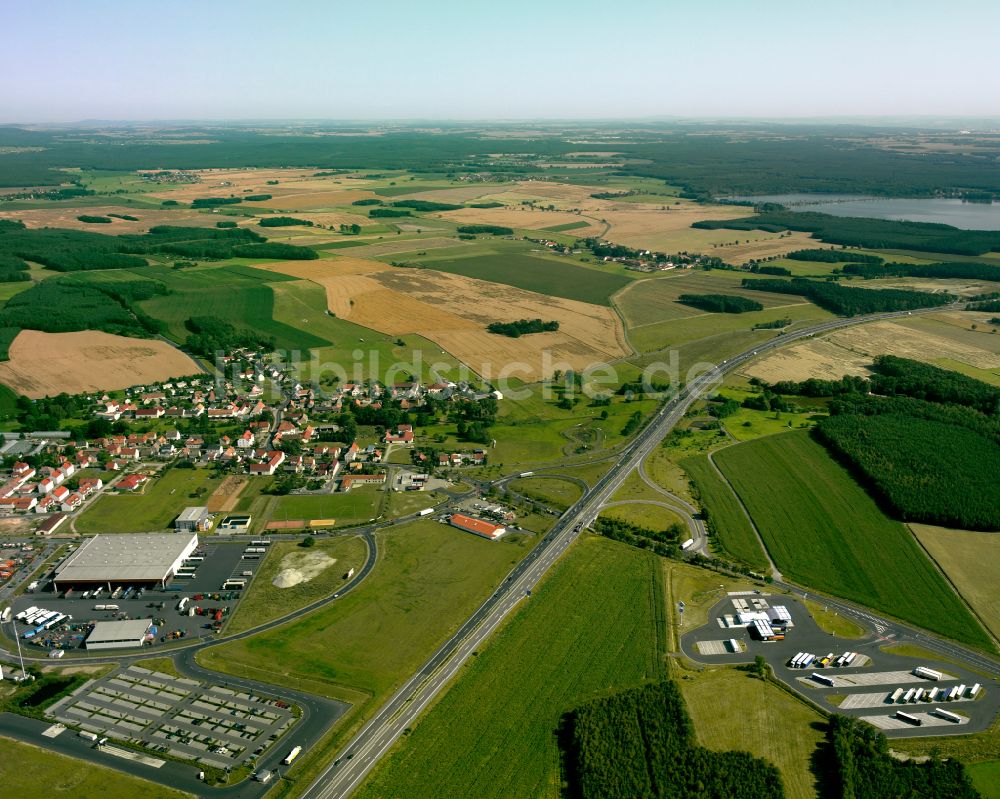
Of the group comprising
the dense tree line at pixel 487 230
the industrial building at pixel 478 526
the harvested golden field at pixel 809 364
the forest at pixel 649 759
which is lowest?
the forest at pixel 649 759

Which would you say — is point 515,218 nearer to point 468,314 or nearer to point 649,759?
point 468,314

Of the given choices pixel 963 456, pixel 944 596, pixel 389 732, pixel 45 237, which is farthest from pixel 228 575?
pixel 45 237

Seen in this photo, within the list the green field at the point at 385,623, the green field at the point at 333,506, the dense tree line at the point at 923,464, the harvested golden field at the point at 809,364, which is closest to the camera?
the green field at the point at 385,623

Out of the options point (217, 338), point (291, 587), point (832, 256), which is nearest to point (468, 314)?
point (217, 338)

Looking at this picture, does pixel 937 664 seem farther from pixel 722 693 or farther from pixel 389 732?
pixel 389 732

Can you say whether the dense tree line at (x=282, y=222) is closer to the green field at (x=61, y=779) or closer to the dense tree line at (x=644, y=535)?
the dense tree line at (x=644, y=535)

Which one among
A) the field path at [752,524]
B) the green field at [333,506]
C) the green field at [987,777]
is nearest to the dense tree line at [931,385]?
the field path at [752,524]

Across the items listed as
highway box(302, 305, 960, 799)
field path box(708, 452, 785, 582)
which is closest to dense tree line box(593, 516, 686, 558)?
highway box(302, 305, 960, 799)
